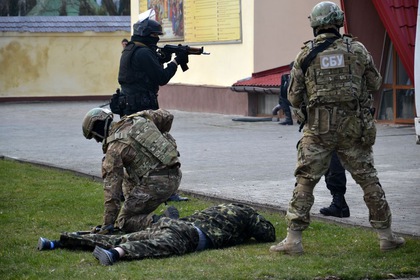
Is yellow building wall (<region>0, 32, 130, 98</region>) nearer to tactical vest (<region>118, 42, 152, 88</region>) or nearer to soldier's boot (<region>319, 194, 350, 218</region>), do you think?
tactical vest (<region>118, 42, 152, 88</region>)

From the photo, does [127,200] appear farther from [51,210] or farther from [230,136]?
[230,136]

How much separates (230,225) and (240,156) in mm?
7336

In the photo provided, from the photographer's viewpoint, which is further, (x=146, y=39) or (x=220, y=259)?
(x=146, y=39)

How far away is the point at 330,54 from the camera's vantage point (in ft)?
24.2

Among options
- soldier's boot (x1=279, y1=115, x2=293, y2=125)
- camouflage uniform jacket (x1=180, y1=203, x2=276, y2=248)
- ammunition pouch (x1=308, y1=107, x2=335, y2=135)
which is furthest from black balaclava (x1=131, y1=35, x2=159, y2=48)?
soldier's boot (x1=279, y1=115, x2=293, y2=125)

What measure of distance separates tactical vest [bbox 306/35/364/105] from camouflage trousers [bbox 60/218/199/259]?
1313 mm

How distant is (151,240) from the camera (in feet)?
23.7

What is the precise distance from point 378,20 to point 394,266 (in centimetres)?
1452

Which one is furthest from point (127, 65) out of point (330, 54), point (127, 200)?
point (330, 54)

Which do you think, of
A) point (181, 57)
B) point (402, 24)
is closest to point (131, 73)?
point (181, 57)

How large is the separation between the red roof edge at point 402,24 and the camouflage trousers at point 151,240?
469 inches

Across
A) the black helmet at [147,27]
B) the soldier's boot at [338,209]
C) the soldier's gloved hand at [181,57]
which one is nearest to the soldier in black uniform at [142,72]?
the black helmet at [147,27]

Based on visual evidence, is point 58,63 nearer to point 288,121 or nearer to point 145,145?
point 288,121

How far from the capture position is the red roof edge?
18.6m
